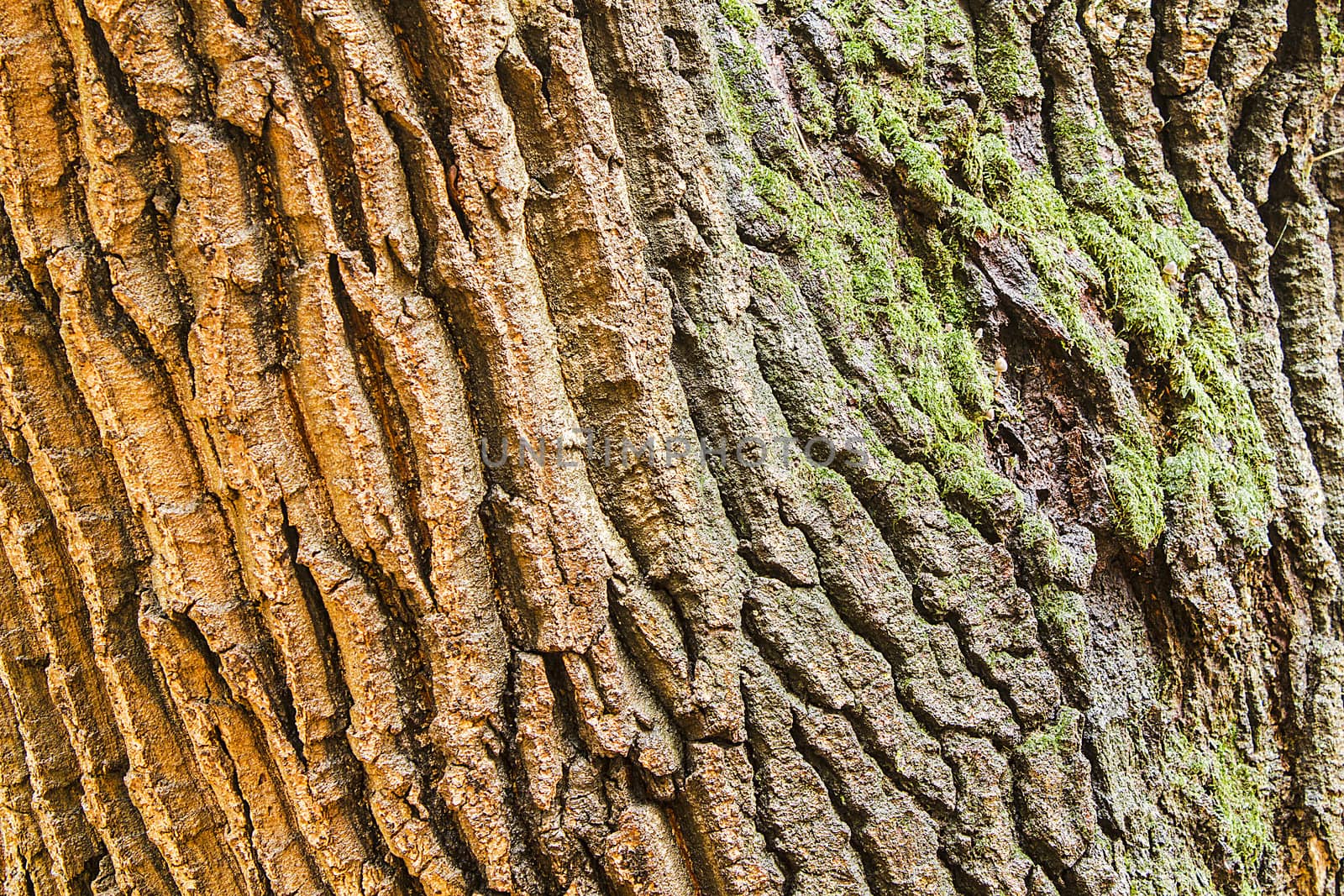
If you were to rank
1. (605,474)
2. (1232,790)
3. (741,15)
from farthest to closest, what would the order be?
1. (1232,790)
2. (741,15)
3. (605,474)

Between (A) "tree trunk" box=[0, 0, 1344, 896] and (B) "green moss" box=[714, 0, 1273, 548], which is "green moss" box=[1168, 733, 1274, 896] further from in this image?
(B) "green moss" box=[714, 0, 1273, 548]

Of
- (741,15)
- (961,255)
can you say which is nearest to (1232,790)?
(961,255)

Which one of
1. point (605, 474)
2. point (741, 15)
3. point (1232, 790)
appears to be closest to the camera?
point (605, 474)

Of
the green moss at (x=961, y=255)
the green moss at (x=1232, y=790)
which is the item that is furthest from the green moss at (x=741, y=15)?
the green moss at (x=1232, y=790)

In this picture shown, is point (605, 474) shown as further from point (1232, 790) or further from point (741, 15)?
point (1232, 790)

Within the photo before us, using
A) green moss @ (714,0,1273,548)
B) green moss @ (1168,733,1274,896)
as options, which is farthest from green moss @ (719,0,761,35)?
green moss @ (1168,733,1274,896)

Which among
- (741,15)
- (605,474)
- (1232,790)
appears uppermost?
(741,15)

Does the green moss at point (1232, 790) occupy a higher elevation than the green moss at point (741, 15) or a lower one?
lower

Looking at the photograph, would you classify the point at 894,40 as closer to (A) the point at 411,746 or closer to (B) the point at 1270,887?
(A) the point at 411,746

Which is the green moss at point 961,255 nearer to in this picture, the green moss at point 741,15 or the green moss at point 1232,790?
the green moss at point 741,15

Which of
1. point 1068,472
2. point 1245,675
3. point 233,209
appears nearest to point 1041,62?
point 1068,472
